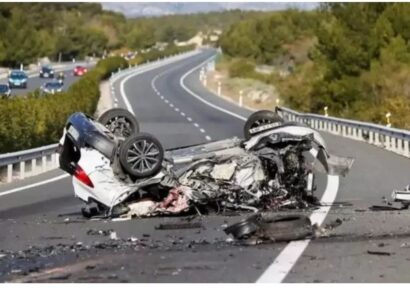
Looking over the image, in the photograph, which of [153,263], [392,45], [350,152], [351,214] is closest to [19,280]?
[153,263]

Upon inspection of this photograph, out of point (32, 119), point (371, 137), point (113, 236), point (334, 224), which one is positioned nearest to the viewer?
point (113, 236)

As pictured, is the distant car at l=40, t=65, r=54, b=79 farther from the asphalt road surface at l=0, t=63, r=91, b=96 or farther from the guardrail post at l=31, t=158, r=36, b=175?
the guardrail post at l=31, t=158, r=36, b=175

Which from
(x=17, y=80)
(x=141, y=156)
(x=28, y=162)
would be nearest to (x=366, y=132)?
(x=28, y=162)

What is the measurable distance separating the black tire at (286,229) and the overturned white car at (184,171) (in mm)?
1955

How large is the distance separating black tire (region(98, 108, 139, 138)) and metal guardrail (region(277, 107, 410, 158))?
234 inches

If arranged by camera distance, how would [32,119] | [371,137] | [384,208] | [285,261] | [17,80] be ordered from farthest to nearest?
[17,80], [371,137], [32,119], [384,208], [285,261]

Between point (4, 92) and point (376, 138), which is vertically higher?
point (4, 92)

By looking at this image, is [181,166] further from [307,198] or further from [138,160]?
[307,198]

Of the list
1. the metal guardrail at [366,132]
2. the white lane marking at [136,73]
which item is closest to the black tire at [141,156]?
the metal guardrail at [366,132]

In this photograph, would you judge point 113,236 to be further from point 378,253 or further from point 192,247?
point 378,253

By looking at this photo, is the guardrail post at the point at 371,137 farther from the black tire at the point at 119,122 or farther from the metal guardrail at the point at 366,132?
the black tire at the point at 119,122

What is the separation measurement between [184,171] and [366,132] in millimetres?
21585

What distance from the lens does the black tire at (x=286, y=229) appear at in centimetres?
1023

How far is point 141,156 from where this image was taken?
12.3 m
